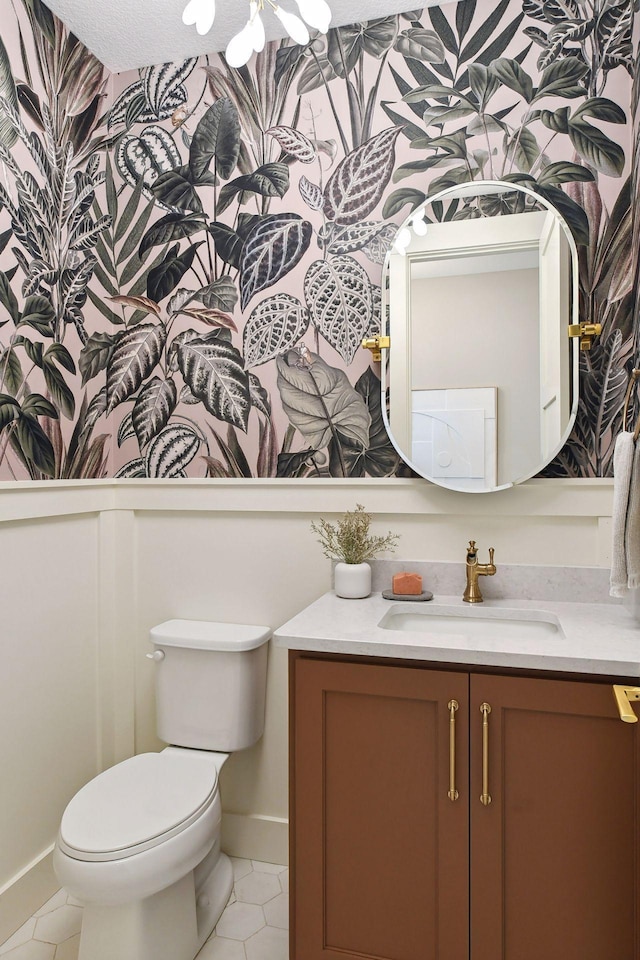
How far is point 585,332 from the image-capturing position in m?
1.76

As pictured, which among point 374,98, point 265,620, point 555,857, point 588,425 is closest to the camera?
point 555,857

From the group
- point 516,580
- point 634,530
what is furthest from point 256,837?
point 634,530

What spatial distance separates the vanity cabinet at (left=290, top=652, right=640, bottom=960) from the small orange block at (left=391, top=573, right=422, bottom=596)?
1.38ft

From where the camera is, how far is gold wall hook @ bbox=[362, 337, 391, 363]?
192 cm

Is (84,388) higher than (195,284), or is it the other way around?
(195,284)

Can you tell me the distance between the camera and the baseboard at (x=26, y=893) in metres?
1.73

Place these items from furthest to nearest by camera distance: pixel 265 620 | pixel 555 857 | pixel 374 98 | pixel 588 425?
pixel 265 620, pixel 374 98, pixel 588 425, pixel 555 857

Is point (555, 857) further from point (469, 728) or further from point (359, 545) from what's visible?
point (359, 545)

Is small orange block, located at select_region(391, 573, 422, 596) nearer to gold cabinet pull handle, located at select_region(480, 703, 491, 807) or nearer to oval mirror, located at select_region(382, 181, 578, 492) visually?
oval mirror, located at select_region(382, 181, 578, 492)

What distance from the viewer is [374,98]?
1977 millimetres

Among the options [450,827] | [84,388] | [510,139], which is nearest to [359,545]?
[450,827]

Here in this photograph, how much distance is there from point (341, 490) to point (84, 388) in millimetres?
919

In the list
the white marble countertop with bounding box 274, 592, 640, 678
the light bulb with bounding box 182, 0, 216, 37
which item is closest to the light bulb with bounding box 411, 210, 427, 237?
the light bulb with bounding box 182, 0, 216, 37

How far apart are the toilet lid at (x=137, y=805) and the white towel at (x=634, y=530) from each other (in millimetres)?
1180
